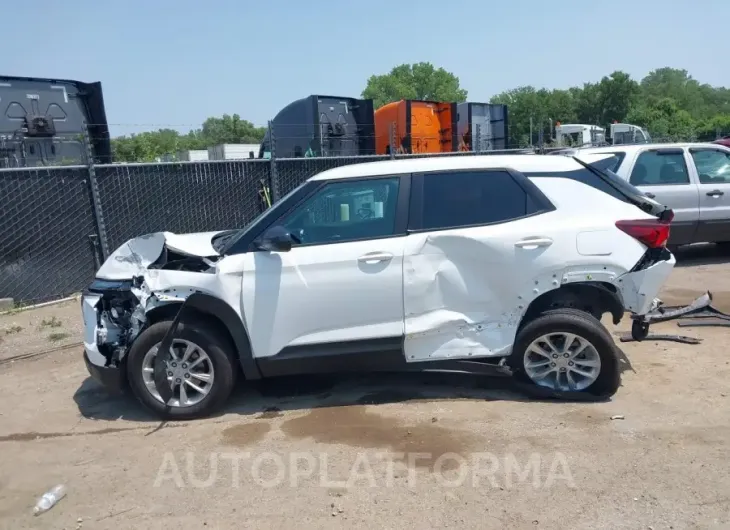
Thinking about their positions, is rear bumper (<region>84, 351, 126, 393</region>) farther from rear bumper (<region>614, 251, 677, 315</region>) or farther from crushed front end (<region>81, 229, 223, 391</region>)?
rear bumper (<region>614, 251, 677, 315</region>)

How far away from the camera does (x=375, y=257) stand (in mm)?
4527

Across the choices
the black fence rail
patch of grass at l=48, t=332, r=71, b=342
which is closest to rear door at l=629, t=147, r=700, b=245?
the black fence rail

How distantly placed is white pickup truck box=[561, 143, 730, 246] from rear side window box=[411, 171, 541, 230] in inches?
194

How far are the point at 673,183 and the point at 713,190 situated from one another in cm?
59

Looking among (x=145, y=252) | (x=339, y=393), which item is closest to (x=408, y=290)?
(x=339, y=393)

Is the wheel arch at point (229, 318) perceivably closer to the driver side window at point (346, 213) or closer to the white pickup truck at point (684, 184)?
the driver side window at point (346, 213)

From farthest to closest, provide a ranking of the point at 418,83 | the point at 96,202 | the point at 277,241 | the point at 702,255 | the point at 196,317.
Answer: the point at 418,83
the point at 702,255
the point at 96,202
the point at 196,317
the point at 277,241

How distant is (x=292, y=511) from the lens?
3412mm

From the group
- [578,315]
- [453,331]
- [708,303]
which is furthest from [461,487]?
[708,303]

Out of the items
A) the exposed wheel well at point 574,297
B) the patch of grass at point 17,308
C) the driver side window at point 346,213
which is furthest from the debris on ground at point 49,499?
the patch of grass at point 17,308

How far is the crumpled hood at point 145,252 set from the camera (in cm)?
489

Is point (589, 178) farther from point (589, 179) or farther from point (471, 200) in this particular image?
point (471, 200)

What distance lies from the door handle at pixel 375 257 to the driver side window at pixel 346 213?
16 cm

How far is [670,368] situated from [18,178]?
786cm
